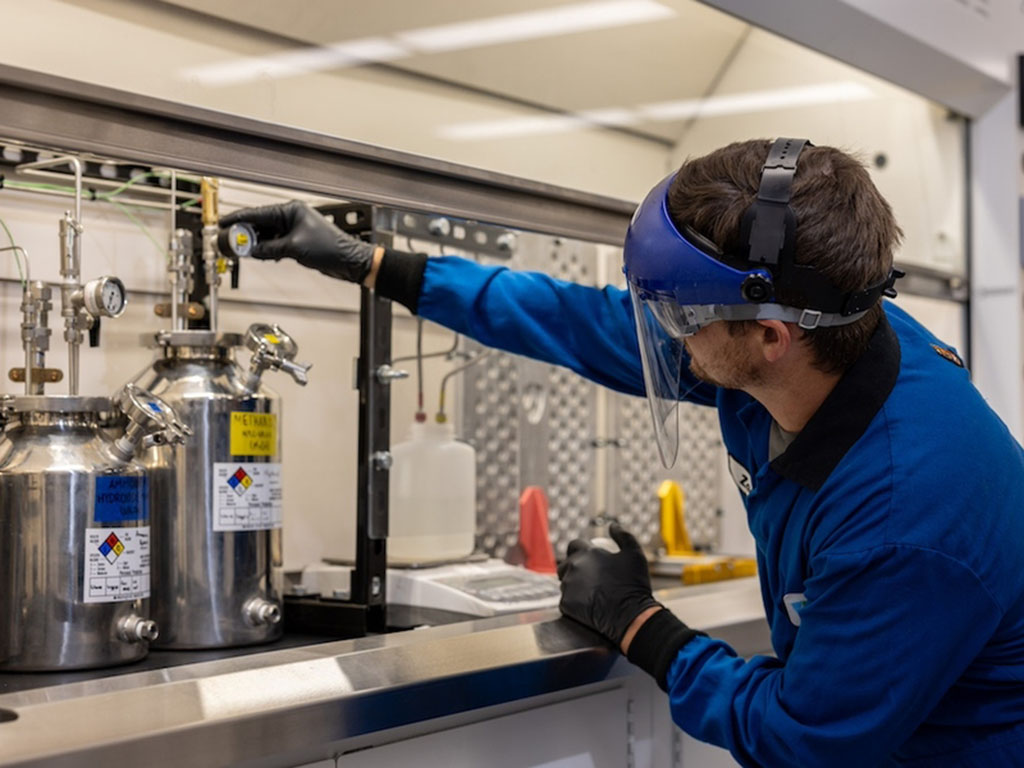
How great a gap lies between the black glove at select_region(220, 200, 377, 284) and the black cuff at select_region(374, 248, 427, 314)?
0.02 m

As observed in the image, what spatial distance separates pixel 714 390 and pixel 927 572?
0.54 m

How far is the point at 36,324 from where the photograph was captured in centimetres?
138

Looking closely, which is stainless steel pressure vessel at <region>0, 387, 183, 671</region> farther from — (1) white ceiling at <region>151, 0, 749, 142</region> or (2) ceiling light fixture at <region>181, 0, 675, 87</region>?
(1) white ceiling at <region>151, 0, 749, 142</region>

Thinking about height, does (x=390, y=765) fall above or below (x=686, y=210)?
below

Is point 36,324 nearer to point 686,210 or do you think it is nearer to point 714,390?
point 686,210

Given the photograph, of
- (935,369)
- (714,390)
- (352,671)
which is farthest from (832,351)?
(352,671)

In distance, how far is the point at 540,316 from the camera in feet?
5.45

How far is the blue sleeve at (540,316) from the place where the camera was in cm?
163

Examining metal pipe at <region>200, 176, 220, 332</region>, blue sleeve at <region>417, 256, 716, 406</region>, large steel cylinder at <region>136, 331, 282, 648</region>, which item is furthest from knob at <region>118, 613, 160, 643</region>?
blue sleeve at <region>417, 256, 716, 406</region>

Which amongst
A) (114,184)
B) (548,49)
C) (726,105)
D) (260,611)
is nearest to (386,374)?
(260,611)

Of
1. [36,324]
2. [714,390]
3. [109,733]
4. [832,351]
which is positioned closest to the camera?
[109,733]

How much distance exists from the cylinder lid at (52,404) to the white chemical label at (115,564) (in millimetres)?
135

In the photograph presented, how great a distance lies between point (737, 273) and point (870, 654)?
0.41 m

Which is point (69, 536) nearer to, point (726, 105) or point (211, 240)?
point (211, 240)
